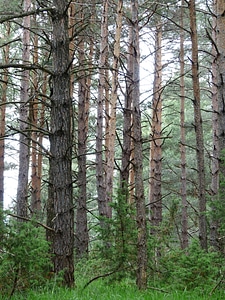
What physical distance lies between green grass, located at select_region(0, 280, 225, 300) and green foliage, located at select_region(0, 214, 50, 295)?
0.56 feet

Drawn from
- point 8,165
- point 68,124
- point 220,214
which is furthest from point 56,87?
point 8,165

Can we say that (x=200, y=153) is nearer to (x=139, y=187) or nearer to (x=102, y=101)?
(x=139, y=187)

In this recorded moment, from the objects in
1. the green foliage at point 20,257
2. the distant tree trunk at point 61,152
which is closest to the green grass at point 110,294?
the green foliage at point 20,257

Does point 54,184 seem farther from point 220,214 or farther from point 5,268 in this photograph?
point 220,214

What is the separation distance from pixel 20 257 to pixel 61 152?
1.26 metres

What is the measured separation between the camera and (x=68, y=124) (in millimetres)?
4832

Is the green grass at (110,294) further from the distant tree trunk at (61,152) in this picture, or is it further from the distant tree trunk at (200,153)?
the distant tree trunk at (200,153)

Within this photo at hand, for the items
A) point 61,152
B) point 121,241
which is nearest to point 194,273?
point 121,241

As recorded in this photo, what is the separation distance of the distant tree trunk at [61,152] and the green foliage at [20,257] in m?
0.28

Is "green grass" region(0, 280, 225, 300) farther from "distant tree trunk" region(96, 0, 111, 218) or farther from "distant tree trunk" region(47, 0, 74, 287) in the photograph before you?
"distant tree trunk" region(96, 0, 111, 218)

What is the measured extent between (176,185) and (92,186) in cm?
878

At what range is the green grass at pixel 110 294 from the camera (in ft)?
14.1

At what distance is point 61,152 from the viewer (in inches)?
187

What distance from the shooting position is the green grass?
14.1 feet
